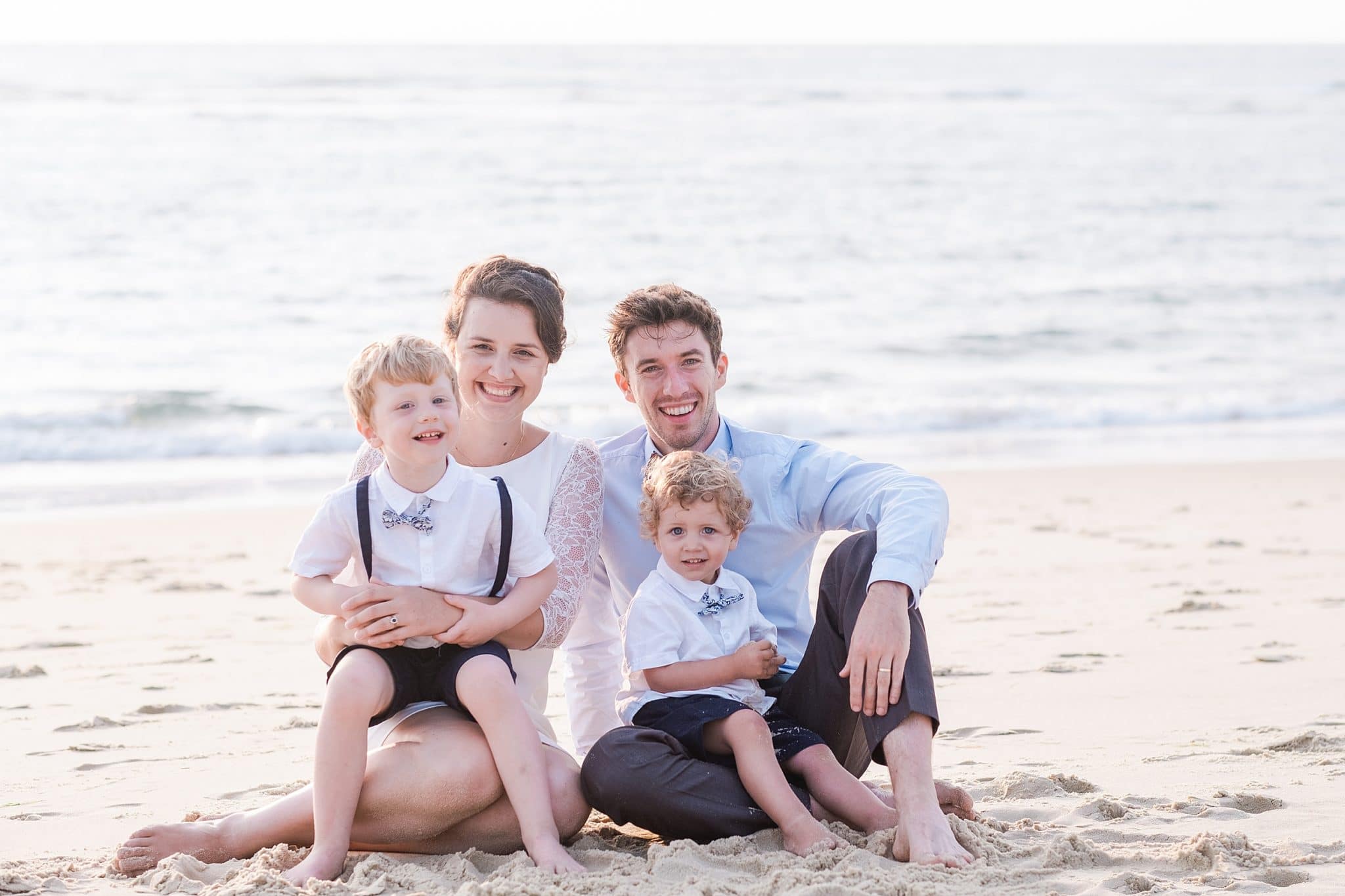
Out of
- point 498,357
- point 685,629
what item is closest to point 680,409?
point 498,357

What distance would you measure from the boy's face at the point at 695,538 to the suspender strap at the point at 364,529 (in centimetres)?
73

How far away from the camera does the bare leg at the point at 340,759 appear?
295 cm

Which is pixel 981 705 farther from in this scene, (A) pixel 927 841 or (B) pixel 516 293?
(B) pixel 516 293

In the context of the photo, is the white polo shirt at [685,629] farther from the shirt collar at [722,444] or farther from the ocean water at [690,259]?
the ocean water at [690,259]

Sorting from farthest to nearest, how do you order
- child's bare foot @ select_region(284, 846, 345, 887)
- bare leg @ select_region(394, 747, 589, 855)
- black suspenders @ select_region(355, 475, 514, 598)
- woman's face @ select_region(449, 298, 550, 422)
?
1. woman's face @ select_region(449, 298, 550, 422)
2. bare leg @ select_region(394, 747, 589, 855)
3. black suspenders @ select_region(355, 475, 514, 598)
4. child's bare foot @ select_region(284, 846, 345, 887)

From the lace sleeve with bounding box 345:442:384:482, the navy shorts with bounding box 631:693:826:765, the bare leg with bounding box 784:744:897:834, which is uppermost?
the lace sleeve with bounding box 345:442:384:482

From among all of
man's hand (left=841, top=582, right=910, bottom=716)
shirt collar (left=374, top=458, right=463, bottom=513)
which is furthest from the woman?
man's hand (left=841, top=582, right=910, bottom=716)

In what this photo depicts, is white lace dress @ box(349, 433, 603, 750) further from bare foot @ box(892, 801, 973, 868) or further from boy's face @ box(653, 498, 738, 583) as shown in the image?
bare foot @ box(892, 801, 973, 868)

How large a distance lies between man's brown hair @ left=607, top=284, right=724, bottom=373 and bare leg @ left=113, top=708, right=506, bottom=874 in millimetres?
1144

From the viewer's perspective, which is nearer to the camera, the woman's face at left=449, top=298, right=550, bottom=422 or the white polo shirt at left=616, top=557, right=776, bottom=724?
the white polo shirt at left=616, top=557, right=776, bottom=724

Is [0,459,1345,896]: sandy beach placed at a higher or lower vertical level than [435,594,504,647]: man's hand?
lower

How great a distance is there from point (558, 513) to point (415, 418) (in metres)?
0.55

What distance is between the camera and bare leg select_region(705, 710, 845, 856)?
3045mm

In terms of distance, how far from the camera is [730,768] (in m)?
3.21
